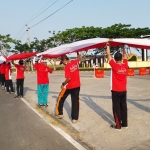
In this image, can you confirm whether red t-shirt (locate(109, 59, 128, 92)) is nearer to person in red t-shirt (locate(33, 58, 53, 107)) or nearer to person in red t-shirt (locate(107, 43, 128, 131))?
person in red t-shirt (locate(107, 43, 128, 131))

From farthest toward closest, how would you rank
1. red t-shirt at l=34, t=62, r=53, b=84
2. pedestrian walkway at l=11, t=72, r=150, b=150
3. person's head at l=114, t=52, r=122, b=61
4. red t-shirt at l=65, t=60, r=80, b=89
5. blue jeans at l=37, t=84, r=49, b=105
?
blue jeans at l=37, t=84, r=49, b=105, red t-shirt at l=34, t=62, r=53, b=84, red t-shirt at l=65, t=60, r=80, b=89, person's head at l=114, t=52, r=122, b=61, pedestrian walkway at l=11, t=72, r=150, b=150

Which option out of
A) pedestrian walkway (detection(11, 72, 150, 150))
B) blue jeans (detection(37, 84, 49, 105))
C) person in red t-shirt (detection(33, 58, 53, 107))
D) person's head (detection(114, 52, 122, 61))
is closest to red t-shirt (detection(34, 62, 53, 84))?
person in red t-shirt (detection(33, 58, 53, 107))

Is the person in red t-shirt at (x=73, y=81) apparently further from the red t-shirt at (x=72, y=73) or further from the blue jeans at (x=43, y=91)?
the blue jeans at (x=43, y=91)

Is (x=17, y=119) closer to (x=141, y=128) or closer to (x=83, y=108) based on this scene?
(x=83, y=108)

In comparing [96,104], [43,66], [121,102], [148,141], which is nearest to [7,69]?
[43,66]

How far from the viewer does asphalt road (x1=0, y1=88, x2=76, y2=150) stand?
5.82 meters

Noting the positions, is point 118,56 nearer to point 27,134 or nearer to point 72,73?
point 72,73

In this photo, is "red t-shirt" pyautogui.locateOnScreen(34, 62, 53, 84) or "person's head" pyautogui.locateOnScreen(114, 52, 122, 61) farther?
"red t-shirt" pyautogui.locateOnScreen(34, 62, 53, 84)

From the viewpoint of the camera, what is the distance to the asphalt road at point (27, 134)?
582 centimetres

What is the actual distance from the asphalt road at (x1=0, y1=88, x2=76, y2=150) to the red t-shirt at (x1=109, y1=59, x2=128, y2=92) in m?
1.75

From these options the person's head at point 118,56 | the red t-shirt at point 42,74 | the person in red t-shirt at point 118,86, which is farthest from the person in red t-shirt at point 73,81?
the red t-shirt at point 42,74

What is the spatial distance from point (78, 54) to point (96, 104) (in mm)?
2903

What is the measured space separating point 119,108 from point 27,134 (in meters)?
2.31

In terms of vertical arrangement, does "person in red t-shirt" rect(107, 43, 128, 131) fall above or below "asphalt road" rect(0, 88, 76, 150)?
above
